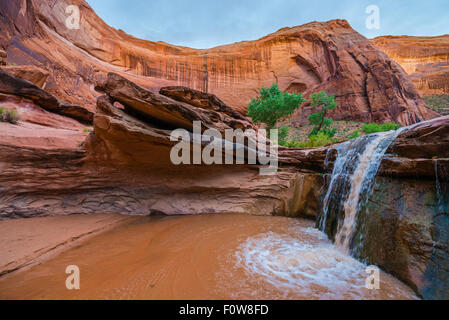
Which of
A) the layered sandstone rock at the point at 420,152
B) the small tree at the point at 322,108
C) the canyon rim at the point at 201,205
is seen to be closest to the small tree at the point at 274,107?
the small tree at the point at 322,108

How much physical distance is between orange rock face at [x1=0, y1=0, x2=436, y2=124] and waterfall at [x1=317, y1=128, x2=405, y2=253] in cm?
1722

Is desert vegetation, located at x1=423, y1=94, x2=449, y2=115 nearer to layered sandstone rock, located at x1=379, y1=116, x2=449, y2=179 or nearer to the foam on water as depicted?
layered sandstone rock, located at x1=379, y1=116, x2=449, y2=179

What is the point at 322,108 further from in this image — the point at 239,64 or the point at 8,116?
the point at 8,116

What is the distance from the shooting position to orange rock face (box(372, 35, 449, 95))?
87.4 feet

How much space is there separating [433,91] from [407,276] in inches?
1545

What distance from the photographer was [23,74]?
8258 millimetres

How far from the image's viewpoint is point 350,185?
379 cm

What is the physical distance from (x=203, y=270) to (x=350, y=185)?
3.38 m

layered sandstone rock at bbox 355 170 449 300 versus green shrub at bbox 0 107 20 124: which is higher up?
green shrub at bbox 0 107 20 124

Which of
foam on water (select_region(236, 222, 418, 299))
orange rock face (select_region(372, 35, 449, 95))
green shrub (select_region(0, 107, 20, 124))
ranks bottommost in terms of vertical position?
foam on water (select_region(236, 222, 418, 299))

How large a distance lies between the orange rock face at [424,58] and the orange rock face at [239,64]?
11089mm

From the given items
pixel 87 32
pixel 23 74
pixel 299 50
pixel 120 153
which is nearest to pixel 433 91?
pixel 299 50

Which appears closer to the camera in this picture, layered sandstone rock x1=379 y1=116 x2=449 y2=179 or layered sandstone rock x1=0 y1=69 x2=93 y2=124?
layered sandstone rock x1=379 y1=116 x2=449 y2=179

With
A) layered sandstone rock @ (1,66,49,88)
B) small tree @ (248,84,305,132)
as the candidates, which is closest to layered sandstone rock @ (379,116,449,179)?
small tree @ (248,84,305,132)
